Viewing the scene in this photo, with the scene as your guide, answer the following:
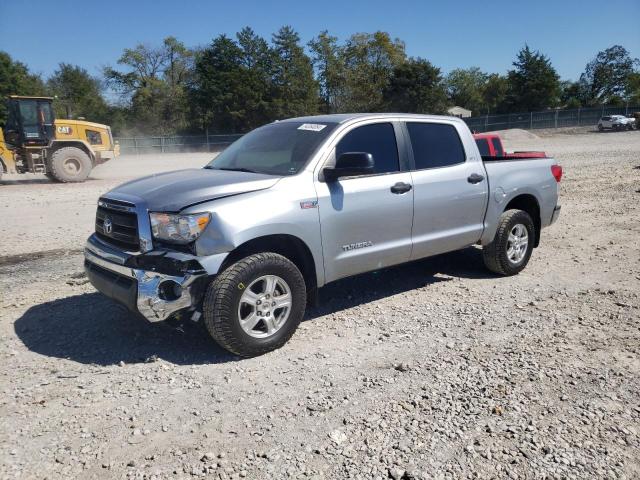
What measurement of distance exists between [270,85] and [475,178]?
53354 millimetres

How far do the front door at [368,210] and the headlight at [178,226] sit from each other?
1.04 m

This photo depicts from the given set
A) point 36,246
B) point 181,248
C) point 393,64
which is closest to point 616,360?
point 181,248

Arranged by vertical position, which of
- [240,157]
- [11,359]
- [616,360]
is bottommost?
[616,360]

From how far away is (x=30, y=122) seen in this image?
57.9 feet

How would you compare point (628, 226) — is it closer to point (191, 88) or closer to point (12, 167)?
point (12, 167)

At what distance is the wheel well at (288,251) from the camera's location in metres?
4.01

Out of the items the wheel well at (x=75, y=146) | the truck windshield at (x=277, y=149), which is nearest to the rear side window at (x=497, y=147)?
the truck windshield at (x=277, y=149)

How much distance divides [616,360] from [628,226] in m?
5.72

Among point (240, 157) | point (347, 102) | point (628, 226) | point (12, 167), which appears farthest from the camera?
point (347, 102)

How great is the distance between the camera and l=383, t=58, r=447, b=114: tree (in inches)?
2445

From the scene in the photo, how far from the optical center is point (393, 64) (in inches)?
2968

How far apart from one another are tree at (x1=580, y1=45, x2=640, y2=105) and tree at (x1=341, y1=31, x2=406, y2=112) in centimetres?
3143

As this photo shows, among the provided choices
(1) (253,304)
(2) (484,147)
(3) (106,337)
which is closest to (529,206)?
(1) (253,304)

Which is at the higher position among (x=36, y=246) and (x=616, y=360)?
(x=36, y=246)
